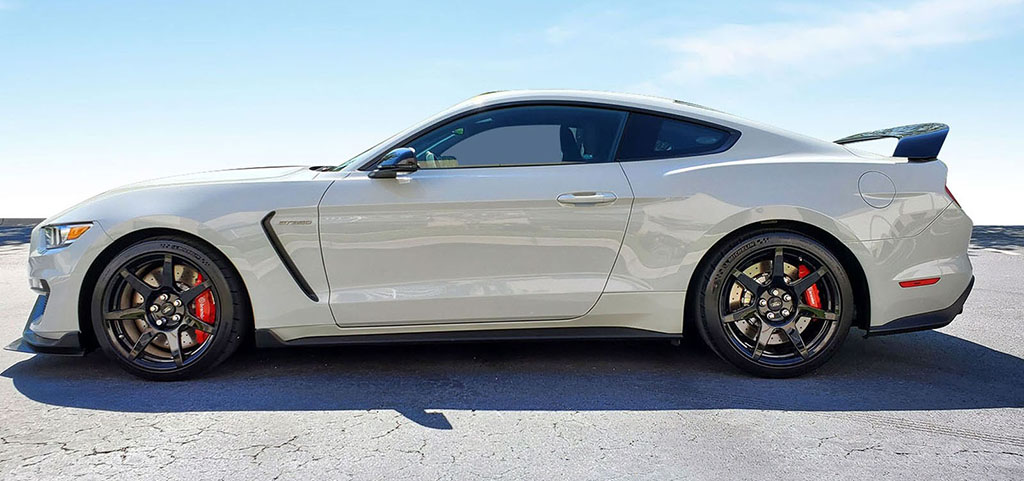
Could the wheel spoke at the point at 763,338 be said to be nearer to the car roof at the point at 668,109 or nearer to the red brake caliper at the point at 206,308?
the car roof at the point at 668,109

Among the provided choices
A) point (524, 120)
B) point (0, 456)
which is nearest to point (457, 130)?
point (524, 120)

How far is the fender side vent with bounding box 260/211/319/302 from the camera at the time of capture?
3.94 m

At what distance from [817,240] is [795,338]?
0.52 m

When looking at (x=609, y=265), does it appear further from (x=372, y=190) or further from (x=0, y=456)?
(x=0, y=456)

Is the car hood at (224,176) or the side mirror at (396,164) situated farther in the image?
the car hood at (224,176)

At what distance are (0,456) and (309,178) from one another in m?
1.79

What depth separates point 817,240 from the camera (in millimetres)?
4074

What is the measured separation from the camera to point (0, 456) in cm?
304

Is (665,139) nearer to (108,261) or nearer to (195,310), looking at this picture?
(195,310)

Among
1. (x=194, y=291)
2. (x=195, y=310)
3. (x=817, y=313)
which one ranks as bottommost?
(x=817, y=313)

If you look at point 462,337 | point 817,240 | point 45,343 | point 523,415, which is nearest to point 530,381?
point 462,337

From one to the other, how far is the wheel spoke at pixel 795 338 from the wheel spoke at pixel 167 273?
3.14m

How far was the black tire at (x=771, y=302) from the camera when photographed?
4.00m

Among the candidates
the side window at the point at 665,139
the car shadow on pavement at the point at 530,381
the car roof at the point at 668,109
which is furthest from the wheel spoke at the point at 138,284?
the side window at the point at 665,139
